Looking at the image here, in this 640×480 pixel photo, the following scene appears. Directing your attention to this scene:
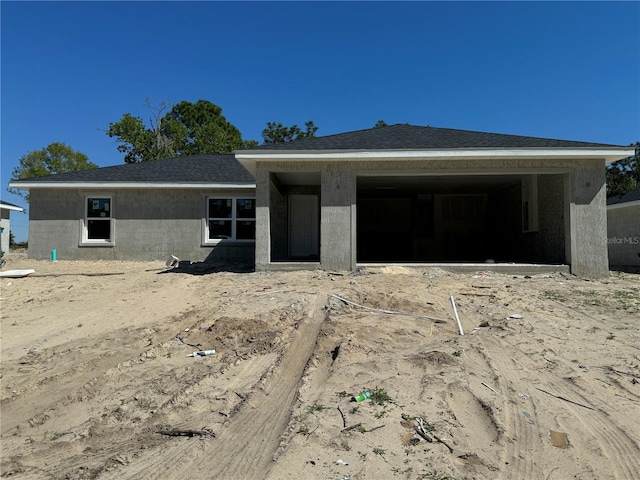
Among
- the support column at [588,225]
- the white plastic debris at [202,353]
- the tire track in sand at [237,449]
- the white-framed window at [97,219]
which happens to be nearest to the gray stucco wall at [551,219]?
the support column at [588,225]

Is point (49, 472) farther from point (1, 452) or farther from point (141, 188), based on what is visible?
point (141, 188)

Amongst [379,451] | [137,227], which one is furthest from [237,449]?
[137,227]

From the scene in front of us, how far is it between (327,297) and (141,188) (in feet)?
34.9

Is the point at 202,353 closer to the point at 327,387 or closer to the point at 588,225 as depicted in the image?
the point at 327,387

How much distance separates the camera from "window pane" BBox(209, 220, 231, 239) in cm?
1639

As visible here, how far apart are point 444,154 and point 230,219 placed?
8.32 meters

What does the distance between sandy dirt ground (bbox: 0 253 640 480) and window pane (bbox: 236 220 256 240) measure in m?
7.60

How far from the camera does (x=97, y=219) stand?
1636 cm

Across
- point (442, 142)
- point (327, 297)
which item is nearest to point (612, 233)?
point (442, 142)

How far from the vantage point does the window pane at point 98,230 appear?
16.5m

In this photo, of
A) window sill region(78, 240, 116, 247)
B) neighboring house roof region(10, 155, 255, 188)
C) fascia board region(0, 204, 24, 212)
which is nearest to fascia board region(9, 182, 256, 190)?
neighboring house roof region(10, 155, 255, 188)

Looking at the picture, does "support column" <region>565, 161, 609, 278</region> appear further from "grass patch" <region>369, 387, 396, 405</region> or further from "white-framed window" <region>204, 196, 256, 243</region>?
"white-framed window" <region>204, 196, 256, 243</region>

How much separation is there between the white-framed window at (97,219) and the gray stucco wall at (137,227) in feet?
0.49

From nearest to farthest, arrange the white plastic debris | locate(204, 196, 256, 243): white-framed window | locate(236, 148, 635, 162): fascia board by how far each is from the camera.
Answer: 1. the white plastic debris
2. locate(236, 148, 635, 162): fascia board
3. locate(204, 196, 256, 243): white-framed window
